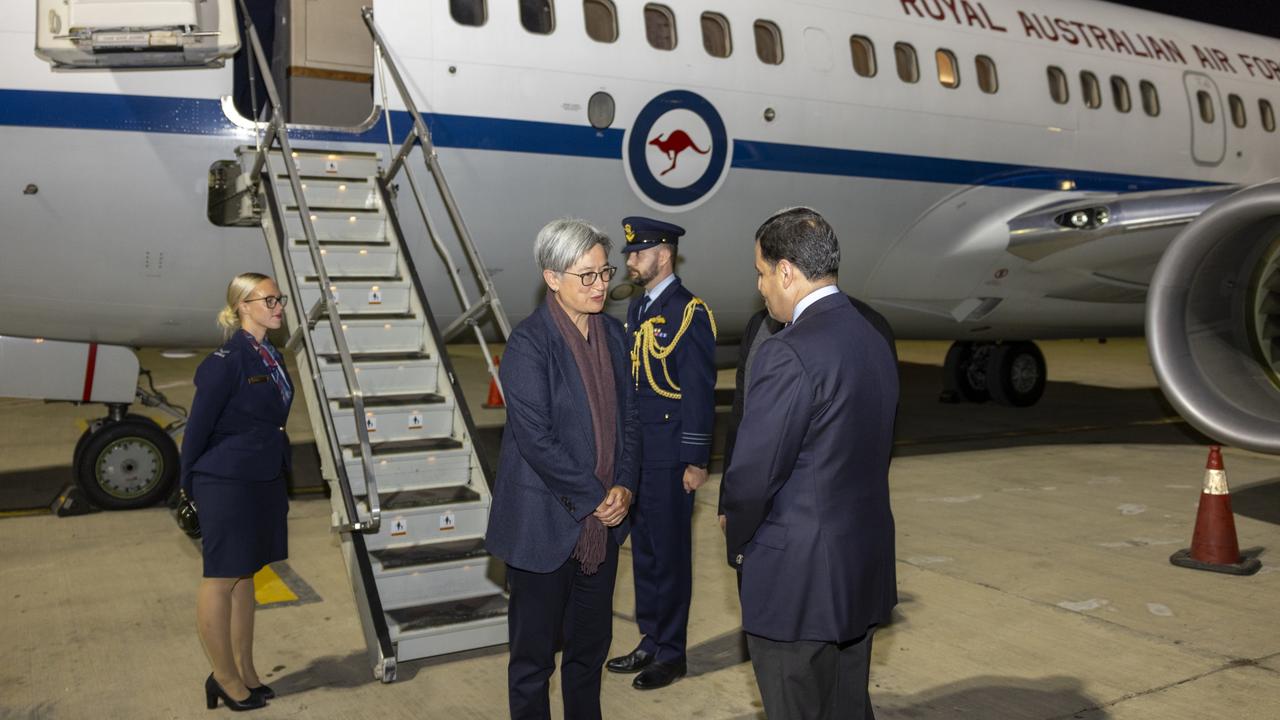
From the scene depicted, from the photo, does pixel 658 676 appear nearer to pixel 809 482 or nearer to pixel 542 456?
pixel 542 456

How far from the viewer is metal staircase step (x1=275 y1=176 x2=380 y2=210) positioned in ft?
21.7

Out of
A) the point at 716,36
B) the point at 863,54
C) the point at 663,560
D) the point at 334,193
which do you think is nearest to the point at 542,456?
the point at 663,560

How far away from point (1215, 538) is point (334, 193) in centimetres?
531

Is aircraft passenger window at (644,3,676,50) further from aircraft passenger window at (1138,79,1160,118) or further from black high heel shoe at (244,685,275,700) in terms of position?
aircraft passenger window at (1138,79,1160,118)

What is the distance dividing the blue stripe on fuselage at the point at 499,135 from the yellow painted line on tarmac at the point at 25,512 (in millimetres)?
2685

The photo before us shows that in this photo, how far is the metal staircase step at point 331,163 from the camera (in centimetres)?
672

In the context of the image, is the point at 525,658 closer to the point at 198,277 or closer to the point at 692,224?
the point at 198,277

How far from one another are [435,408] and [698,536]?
1.98m

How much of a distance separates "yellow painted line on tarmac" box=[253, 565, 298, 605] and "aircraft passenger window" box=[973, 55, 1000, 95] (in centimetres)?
671

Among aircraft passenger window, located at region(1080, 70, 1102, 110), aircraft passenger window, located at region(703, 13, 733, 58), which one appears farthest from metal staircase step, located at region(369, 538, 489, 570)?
aircraft passenger window, located at region(1080, 70, 1102, 110)

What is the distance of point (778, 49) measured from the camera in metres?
8.27

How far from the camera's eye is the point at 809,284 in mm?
2922

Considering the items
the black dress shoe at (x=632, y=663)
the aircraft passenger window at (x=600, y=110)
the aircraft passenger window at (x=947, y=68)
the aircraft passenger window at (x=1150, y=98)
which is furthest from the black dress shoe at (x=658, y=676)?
the aircraft passenger window at (x=1150, y=98)

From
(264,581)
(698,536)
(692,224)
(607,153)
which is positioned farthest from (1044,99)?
(264,581)
